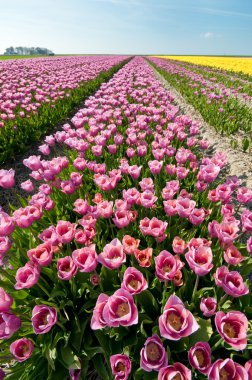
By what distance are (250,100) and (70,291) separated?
1420 cm

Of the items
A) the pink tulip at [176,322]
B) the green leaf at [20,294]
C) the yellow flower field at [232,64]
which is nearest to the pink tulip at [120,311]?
the pink tulip at [176,322]

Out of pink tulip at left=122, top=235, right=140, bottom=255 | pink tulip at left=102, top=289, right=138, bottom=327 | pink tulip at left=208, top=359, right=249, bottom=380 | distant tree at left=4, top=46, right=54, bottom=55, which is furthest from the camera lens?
distant tree at left=4, top=46, right=54, bottom=55

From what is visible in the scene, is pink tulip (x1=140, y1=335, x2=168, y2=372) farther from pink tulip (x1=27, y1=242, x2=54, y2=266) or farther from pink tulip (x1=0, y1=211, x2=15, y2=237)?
pink tulip (x1=0, y1=211, x2=15, y2=237)

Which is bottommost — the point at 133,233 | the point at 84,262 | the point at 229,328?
the point at 133,233

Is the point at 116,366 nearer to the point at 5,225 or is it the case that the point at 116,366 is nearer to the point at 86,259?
the point at 86,259

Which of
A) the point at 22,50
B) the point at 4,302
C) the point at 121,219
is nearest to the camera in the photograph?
the point at 4,302

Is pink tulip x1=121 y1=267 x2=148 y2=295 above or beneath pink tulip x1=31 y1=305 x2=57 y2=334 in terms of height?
above

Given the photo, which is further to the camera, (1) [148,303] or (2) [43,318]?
(1) [148,303]

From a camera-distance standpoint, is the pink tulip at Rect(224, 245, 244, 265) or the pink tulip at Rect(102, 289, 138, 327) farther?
the pink tulip at Rect(224, 245, 244, 265)

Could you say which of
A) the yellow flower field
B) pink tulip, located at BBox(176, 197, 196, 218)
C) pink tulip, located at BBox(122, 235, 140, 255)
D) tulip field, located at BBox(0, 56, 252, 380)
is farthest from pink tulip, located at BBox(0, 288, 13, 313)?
the yellow flower field

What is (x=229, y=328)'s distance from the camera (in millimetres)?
1539

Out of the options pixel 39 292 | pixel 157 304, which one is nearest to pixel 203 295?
pixel 157 304

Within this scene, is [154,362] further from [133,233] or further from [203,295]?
[133,233]

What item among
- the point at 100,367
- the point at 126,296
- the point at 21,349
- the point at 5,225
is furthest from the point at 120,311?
the point at 5,225
